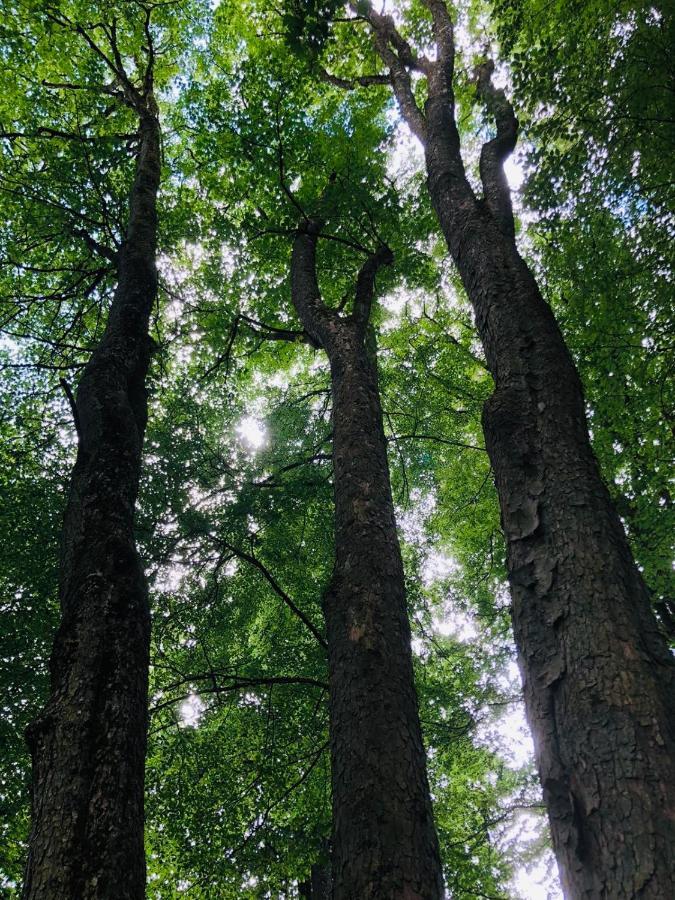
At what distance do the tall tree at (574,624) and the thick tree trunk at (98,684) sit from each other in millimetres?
2098

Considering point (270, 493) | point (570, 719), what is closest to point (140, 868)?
point (570, 719)

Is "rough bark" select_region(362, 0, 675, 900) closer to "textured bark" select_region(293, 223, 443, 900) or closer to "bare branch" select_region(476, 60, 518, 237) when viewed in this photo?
"textured bark" select_region(293, 223, 443, 900)

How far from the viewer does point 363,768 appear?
2.76 m

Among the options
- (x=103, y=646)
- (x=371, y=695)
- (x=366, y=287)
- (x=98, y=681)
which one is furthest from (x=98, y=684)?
(x=366, y=287)

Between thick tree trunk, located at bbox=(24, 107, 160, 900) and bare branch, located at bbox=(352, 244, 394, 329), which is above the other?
bare branch, located at bbox=(352, 244, 394, 329)

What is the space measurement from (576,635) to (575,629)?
0.02 meters

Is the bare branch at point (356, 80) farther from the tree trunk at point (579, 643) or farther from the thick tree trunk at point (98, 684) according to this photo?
the tree trunk at point (579, 643)

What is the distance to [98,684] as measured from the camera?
3.07 metres

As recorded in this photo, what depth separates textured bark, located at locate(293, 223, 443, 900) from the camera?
8.09 ft

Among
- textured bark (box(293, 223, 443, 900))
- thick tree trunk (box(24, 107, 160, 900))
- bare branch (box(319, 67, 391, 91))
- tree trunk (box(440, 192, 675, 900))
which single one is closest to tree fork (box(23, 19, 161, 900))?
thick tree trunk (box(24, 107, 160, 900))

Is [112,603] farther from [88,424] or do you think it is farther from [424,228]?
[424,228]

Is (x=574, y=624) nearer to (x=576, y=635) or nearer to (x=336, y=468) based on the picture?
(x=576, y=635)

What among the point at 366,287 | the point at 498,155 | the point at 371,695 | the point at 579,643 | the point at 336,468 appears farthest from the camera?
the point at 366,287

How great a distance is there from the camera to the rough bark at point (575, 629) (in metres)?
1.67
